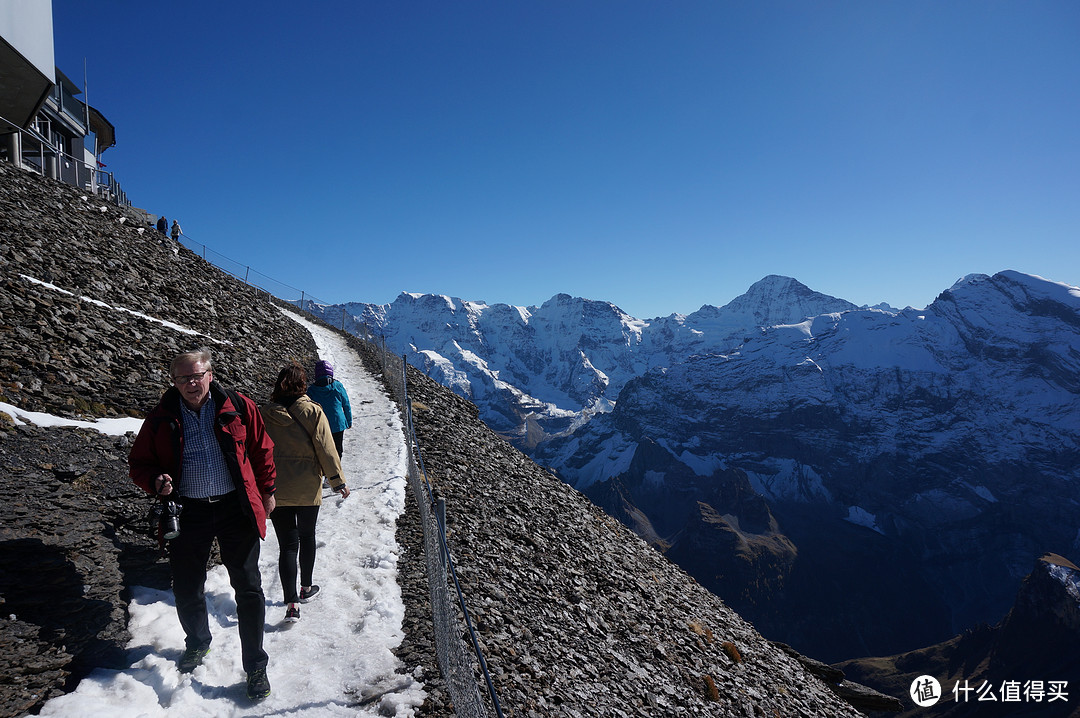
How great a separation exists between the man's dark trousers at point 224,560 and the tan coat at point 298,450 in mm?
1236

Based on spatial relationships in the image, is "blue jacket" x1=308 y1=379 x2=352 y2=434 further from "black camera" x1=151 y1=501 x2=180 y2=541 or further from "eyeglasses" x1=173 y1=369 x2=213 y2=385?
"black camera" x1=151 y1=501 x2=180 y2=541

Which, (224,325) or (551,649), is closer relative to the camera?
(551,649)

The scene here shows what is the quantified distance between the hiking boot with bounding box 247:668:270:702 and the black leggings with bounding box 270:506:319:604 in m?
1.46

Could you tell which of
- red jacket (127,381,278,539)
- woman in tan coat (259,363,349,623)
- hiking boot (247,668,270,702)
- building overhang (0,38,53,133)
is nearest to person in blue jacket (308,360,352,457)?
woman in tan coat (259,363,349,623)

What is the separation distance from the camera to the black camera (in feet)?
15.5

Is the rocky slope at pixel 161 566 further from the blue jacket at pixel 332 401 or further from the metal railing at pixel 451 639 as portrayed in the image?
the blue jacket at pixel 332 401

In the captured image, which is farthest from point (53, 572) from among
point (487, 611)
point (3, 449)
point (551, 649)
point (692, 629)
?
point (692, 629)

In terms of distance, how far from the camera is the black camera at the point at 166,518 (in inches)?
186

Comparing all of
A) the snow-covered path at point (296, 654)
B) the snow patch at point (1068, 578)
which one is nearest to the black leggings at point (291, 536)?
the snow-covered path at point (296, 654)

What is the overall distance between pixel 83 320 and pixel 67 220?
915cm

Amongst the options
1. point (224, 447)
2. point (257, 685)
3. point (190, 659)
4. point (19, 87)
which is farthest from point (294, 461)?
point (19, 87)

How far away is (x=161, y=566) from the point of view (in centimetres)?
684

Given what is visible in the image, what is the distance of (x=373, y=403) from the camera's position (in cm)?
2034

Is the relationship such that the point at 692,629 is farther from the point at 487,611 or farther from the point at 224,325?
the point at 224,325
